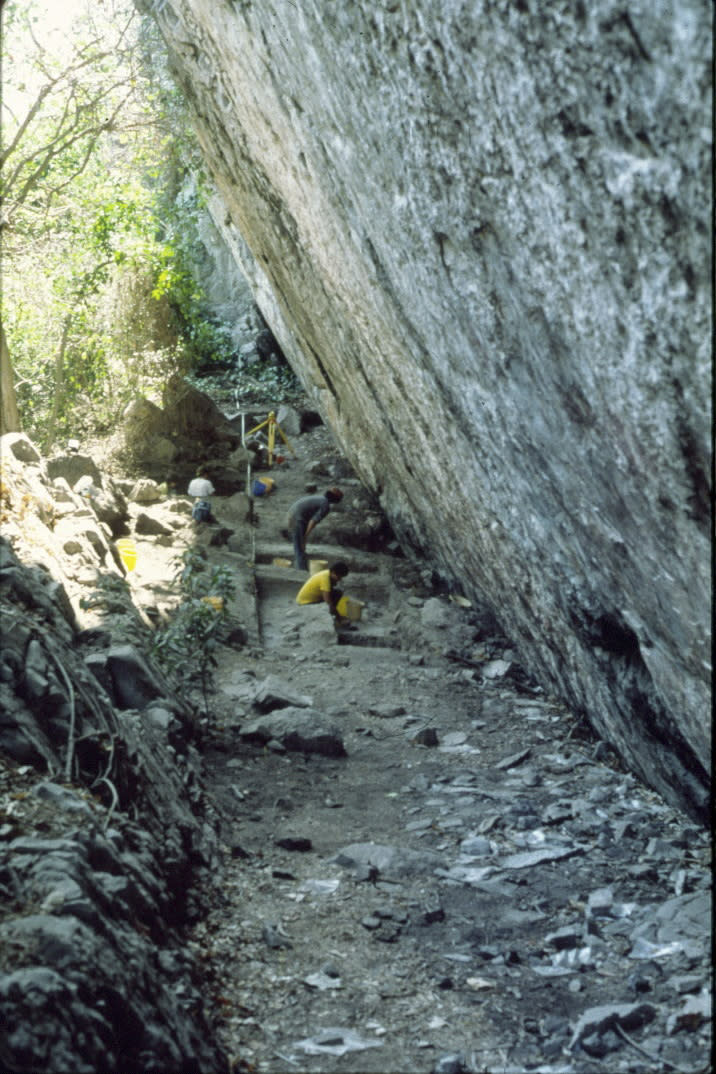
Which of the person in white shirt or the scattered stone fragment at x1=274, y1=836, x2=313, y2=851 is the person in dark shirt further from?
the scattered stone fragment at x1=274, y1=836, x2=313, y2=851

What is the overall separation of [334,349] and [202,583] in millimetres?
4050

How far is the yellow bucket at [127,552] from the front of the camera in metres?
11.9

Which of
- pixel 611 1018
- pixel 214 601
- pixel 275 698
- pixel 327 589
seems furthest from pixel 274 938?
pixel 327 589

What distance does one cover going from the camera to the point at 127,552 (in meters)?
12.2

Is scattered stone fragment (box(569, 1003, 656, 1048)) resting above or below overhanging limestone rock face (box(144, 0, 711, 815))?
below

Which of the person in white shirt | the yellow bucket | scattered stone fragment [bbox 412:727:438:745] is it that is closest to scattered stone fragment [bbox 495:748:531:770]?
scattered stone fragment [bbox 412:727:438:745]

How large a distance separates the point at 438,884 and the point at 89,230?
1112 cm

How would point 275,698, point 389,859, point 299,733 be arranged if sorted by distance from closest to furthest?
point 389,859 < point 299,733 < point 275,698

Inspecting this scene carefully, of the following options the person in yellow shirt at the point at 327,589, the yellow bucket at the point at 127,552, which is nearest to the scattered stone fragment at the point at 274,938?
the person in yellow shirt at the point at 327,589

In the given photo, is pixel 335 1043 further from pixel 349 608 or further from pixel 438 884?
pixel 349 608

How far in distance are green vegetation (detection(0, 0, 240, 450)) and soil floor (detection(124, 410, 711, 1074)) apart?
639 cm

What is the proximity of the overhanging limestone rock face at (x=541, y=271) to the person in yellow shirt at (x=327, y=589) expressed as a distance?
2.23 m

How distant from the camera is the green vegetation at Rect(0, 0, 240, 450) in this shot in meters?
12.5

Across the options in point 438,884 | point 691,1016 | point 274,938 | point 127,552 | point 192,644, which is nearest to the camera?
point 691,1016
